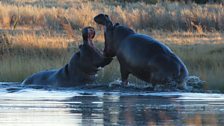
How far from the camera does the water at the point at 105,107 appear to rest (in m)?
8.80

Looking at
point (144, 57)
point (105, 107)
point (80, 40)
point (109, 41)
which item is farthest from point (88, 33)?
point (80, 40)

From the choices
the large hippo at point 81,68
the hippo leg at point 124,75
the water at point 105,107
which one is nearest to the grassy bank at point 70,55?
the large hippo at point 81,68

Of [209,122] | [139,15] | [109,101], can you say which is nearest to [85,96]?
[109,101]

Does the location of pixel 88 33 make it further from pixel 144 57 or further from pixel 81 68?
pixel 144 57

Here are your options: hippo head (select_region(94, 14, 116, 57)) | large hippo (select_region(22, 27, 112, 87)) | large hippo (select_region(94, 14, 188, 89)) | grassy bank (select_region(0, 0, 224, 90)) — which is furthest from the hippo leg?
grassy bank (select_region(0, 0, 224, 90))

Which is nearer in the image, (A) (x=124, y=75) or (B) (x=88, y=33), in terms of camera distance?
(A) (x=124, y=75)

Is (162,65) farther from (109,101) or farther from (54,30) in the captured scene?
(54,30)

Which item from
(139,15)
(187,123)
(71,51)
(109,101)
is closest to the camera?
(187,123)

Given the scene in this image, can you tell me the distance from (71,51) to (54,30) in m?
7.86

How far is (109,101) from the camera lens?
11391 millimetres

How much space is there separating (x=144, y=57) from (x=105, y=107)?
2.39 metres

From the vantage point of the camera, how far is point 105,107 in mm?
10445

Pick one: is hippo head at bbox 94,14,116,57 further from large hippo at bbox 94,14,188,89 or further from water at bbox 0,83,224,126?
water at bbox 0,83,224,126

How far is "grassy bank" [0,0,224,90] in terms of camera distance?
654 inches
